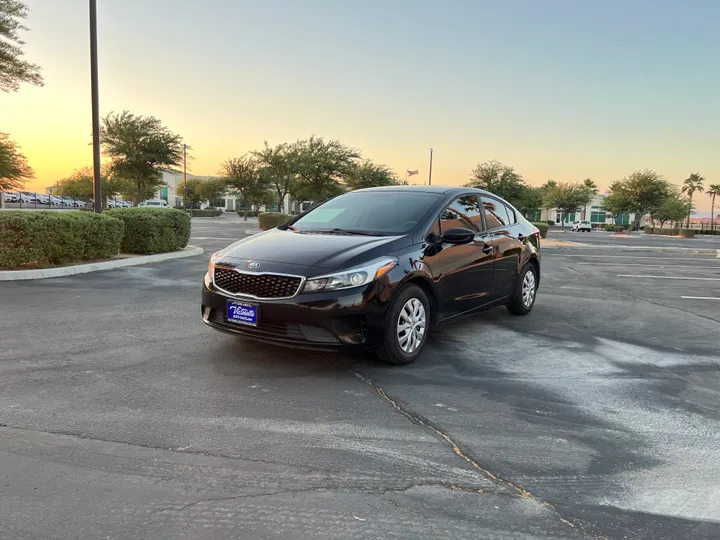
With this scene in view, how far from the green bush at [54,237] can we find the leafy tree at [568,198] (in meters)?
78.3

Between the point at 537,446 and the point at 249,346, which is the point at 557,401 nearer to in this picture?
the point at 537,446

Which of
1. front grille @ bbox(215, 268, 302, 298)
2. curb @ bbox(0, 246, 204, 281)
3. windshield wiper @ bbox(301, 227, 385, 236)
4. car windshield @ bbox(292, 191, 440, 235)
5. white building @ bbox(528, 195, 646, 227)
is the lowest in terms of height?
curb @ bbox(0, 246, 204, 281)

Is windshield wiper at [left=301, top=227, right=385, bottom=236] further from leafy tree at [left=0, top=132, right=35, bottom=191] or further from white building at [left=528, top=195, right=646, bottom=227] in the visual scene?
white building at [left=528, top=195, right=646, bottom=227]

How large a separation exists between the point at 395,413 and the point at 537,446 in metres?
0.99

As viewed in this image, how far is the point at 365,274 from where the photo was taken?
470 cm

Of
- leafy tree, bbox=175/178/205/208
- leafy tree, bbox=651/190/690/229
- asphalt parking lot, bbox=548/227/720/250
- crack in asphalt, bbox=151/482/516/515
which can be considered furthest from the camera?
leafy tree, bbox=175/178/205/208

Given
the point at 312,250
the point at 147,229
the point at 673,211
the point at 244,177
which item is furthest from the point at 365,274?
the point at 673,211

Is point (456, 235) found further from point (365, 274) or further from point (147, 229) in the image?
point (147, 229)

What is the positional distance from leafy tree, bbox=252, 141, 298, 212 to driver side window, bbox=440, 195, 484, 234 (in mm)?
37873

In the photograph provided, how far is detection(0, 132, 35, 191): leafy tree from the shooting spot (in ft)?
108

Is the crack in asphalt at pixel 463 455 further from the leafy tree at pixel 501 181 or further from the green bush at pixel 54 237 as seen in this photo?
the leafy tree at pixel 501 181

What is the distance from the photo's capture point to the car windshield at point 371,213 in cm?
566

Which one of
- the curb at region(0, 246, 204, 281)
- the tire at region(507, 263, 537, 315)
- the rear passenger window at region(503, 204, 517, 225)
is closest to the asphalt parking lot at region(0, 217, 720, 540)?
the tire at region(507, 263, 537, 315)

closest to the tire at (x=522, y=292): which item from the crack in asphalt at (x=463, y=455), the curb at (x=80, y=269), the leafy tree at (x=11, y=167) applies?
the crack in asphalt at (x=463, y=455)
